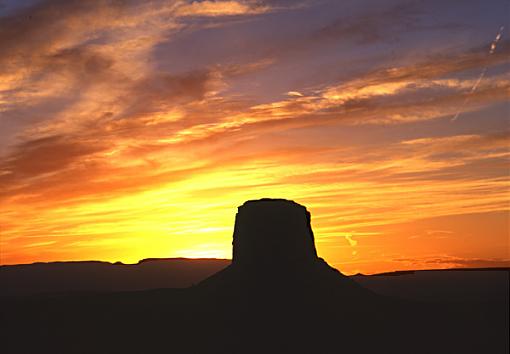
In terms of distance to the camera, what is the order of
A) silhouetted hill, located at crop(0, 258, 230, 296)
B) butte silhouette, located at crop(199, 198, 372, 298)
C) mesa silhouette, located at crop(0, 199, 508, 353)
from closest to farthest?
mesa silhouette, located at crop(0, 199, 508, 353), butte silhouette, located at crop(199, 198, 372, 298), silhouetted hill, located at crop(0, 258, 230, 296)

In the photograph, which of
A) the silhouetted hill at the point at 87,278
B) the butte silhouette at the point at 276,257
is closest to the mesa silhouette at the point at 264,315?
the butte silhouette at the point at 276,257

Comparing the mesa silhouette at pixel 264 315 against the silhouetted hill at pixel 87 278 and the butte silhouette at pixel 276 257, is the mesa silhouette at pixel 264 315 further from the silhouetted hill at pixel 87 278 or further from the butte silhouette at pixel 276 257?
the silhouetted hill at pixel 87 278

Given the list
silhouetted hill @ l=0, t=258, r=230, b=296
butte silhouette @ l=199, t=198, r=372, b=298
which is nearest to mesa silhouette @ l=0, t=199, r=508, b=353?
butte silhouette @ l=199, t=198, r=372, b=298

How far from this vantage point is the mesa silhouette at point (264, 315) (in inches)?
2640

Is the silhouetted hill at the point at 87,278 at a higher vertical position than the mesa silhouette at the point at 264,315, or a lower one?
higher

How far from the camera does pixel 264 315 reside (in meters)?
70.6

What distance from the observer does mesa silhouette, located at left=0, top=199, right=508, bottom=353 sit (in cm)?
6706

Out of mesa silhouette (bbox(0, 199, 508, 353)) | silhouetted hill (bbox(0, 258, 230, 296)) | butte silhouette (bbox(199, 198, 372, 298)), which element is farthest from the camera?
silhouetted hill (bbox(0, 258, 230, 296))

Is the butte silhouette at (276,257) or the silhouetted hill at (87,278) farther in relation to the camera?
the silhouetted hill at (87,278)

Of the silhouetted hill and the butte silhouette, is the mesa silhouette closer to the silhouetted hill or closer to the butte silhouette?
the butte silhouette

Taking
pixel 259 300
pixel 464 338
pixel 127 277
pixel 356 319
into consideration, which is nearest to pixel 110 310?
pixel 259 300

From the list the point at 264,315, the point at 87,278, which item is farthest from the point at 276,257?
the point at 87,278

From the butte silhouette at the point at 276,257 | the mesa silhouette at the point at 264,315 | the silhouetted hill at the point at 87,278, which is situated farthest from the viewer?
the silhouetted hill at the point at 87,278

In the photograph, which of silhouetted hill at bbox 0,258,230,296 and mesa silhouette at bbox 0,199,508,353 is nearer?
mesa silhouette at bbox 0,199,508,353
